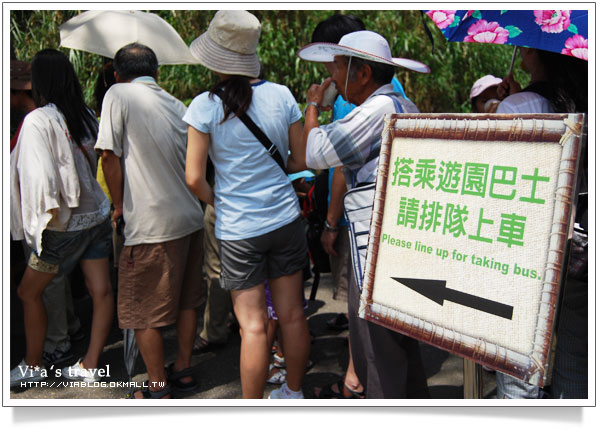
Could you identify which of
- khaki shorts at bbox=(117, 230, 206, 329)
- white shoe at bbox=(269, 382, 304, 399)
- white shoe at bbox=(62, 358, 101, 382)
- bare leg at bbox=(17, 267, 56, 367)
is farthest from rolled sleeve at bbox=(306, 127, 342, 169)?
white shoe at bbox=(62, 358, 101, 382)

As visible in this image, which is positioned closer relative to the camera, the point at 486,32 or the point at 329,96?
the point at 486,32

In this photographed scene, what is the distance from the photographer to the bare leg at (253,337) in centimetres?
254

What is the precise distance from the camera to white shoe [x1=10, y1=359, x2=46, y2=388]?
10.2 ft

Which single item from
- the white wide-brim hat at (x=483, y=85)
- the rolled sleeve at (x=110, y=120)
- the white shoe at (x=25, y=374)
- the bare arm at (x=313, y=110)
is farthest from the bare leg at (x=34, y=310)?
the white wide-brim hat at (x=483, y=85)

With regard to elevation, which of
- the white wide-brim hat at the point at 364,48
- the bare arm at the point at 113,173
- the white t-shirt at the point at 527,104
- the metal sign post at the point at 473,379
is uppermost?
the white wide-brim hat at the point at 364,48

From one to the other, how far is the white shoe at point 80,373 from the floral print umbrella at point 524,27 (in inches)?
99.1

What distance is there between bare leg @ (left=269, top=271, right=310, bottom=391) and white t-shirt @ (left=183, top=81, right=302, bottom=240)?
0.30 meters

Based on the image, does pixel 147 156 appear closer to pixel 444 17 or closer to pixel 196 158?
pixel 196 158

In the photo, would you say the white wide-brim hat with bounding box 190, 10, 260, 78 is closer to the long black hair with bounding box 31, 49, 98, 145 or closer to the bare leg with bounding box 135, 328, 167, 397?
the long black hair with bounding box 31, 49, 98, 145

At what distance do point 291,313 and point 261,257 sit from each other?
0.33m

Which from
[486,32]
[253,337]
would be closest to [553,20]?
[486,32]

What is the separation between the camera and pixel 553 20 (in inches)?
78.3

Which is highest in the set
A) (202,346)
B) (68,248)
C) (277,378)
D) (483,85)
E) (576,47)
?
(576,47)

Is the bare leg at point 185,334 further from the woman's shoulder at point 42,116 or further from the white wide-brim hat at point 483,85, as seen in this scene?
the white wide-brim hat at point 483,85
